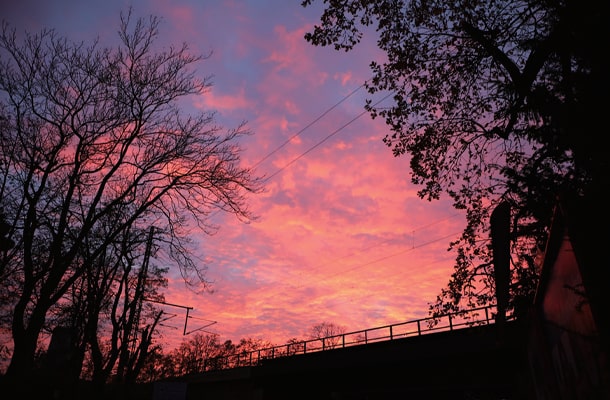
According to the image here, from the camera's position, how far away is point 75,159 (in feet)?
48.6

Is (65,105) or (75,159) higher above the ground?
(65,105)

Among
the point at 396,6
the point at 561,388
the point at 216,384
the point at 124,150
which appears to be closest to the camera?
the point at 561,388

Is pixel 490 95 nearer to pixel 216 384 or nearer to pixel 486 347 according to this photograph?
pixel 486 347

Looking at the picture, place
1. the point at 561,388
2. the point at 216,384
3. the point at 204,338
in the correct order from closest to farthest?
the point at 561,388, the point at 216,384, the point at 204,338

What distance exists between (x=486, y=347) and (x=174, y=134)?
15061 mm

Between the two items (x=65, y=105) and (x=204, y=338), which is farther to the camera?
(x=204, y=338)

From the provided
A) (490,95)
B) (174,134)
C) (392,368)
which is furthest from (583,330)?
(392,368)

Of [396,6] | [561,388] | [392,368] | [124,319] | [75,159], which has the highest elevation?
[396,6]

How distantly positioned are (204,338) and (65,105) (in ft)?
281

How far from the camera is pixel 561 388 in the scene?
6023 mm

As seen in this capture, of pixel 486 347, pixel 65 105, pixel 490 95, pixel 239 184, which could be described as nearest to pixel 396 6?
pixel 490 95

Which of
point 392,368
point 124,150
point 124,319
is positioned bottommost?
point 392,368

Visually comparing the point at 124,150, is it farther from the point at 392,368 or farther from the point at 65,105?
the point at 392,368

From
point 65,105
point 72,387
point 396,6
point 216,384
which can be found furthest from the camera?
point 216,384
